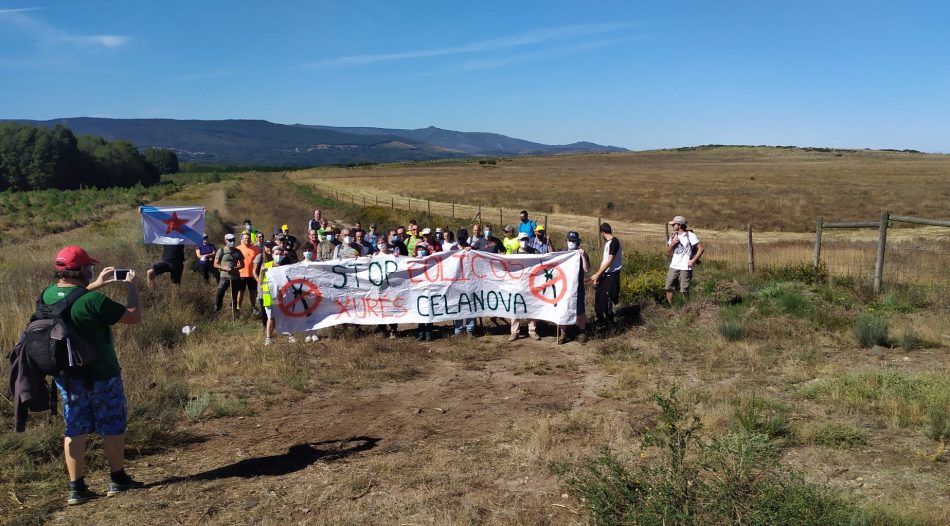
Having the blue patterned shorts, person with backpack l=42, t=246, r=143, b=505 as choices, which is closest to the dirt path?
person with backpack l=42, t=246, r=143, b=505

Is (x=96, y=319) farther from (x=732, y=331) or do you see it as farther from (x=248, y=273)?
(x=732, y=331)

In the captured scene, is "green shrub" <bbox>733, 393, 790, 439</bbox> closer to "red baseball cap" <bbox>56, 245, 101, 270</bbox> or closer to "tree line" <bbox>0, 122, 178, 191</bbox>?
"red baseball cap" <bbox>56, 245, 101, 270</bbox>

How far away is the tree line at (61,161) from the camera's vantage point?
235 feet

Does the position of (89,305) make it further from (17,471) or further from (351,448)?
(351,448)

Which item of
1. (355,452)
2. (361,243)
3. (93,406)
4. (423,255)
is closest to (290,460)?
(355,452)

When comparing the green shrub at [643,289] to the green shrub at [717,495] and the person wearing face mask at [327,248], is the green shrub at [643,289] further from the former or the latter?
the green shrub at [717,495]

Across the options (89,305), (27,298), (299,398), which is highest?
(89,305)

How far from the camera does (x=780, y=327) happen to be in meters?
9.97

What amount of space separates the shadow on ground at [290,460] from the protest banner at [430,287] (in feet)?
14.1

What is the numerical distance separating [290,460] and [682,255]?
7.40 metres

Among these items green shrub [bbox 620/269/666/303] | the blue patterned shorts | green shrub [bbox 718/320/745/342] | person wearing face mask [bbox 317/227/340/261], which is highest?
person wearing face mask [bbox 317/227/340/261]

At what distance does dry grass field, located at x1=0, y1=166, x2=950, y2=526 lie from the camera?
4.84 metres

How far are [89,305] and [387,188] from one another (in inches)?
2635

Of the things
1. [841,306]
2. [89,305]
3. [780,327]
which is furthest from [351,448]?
[841,306]
